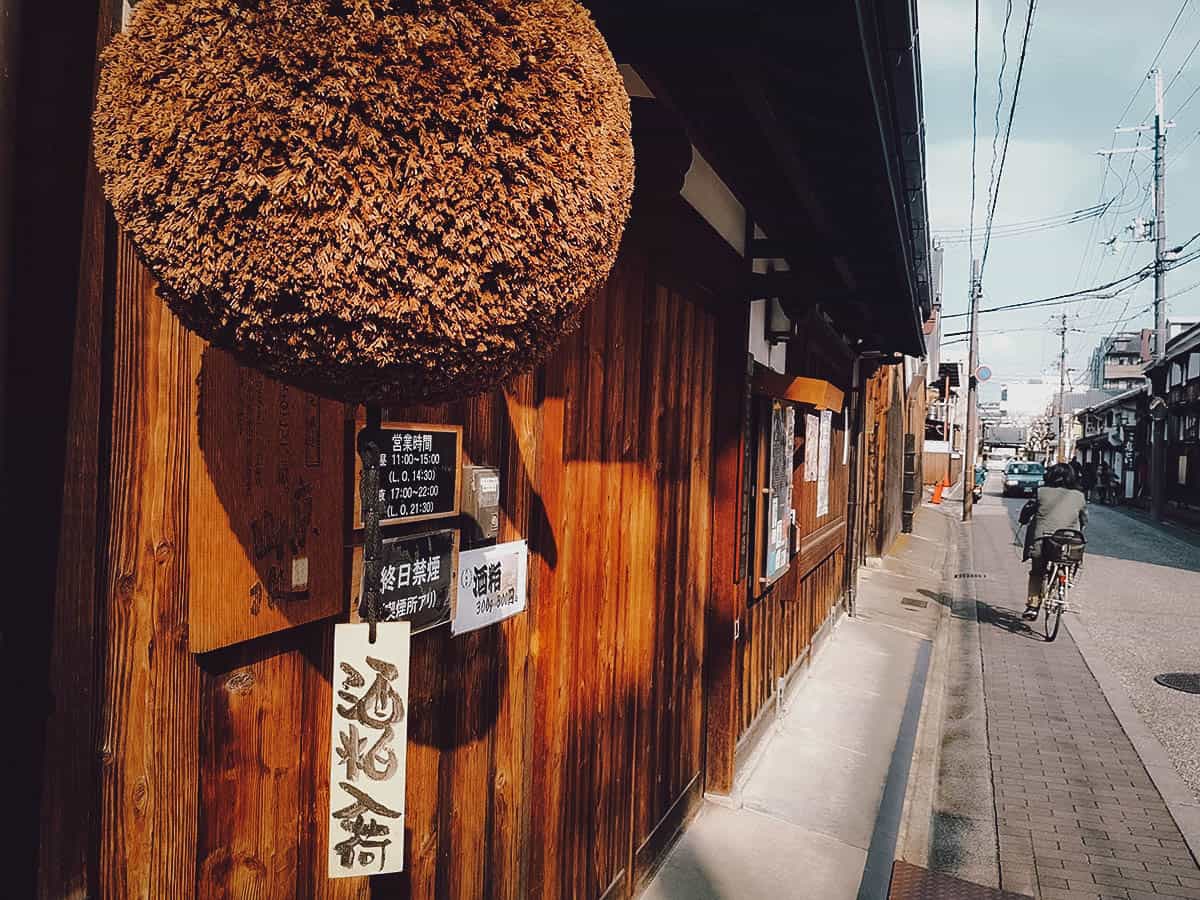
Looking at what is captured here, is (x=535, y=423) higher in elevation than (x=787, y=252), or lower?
lower

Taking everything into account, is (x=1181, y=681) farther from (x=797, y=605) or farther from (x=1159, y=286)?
(x=1159, y=286)

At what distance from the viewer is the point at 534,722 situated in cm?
289

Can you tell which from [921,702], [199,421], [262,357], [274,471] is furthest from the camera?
[921,702]

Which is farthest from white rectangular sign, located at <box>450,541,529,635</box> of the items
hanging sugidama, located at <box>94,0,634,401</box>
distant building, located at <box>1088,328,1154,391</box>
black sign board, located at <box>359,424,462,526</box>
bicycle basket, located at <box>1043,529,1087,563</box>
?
distant building, located at <box>1088,328,1154,391</box>

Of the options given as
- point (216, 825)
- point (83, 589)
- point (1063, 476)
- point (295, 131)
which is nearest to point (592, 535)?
point (216, 825)

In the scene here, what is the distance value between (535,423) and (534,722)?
1127mm

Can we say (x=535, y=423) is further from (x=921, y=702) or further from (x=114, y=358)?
(x=921, y=702)

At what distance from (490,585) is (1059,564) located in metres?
10.8

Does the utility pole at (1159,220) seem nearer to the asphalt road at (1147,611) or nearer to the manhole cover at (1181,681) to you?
the asphalt road at (1147,611)

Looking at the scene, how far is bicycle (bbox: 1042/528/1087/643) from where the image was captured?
35.4ft

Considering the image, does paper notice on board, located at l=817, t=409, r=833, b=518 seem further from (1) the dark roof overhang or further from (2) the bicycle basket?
(2) the bicycle basket

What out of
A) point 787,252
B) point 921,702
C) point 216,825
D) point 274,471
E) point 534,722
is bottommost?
point 921,702

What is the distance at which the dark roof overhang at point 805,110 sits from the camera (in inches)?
97.9

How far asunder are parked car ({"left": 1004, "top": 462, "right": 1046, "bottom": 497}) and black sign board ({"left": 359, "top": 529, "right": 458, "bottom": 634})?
50.3 metres
